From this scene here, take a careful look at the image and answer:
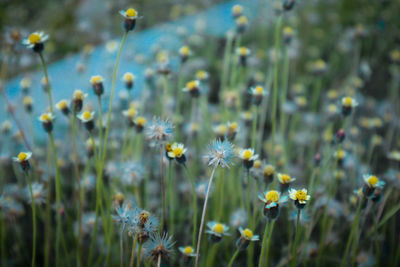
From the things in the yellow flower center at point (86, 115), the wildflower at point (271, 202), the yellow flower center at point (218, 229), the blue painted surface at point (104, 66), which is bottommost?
the yellow flower center at point (218, 229)

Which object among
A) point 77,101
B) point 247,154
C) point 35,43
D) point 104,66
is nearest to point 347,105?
point 247,154

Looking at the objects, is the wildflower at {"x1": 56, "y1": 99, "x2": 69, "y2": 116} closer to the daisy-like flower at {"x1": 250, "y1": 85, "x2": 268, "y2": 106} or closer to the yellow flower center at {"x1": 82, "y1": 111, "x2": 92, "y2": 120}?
the yellow flower center at {"x1": 82, "y1": 111, "x2": 92, "y2": 120}

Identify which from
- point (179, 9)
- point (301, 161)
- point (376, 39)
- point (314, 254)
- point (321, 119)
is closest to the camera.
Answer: point (314, 254)

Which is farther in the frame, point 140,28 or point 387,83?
point 140,28

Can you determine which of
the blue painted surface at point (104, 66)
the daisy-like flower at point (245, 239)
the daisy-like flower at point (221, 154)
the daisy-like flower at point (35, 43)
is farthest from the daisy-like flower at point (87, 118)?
the blue painted surface at point (104, 66)

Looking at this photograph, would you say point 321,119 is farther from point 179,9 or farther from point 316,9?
point 179,9

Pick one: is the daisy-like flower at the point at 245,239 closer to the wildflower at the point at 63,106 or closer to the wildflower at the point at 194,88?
the wildflower at the point at 194,88

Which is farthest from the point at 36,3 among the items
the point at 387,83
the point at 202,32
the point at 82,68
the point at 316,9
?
the point at 387,83

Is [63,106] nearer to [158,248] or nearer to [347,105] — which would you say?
[158,248]

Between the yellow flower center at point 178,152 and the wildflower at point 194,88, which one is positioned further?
the wildflower at point 194,88
